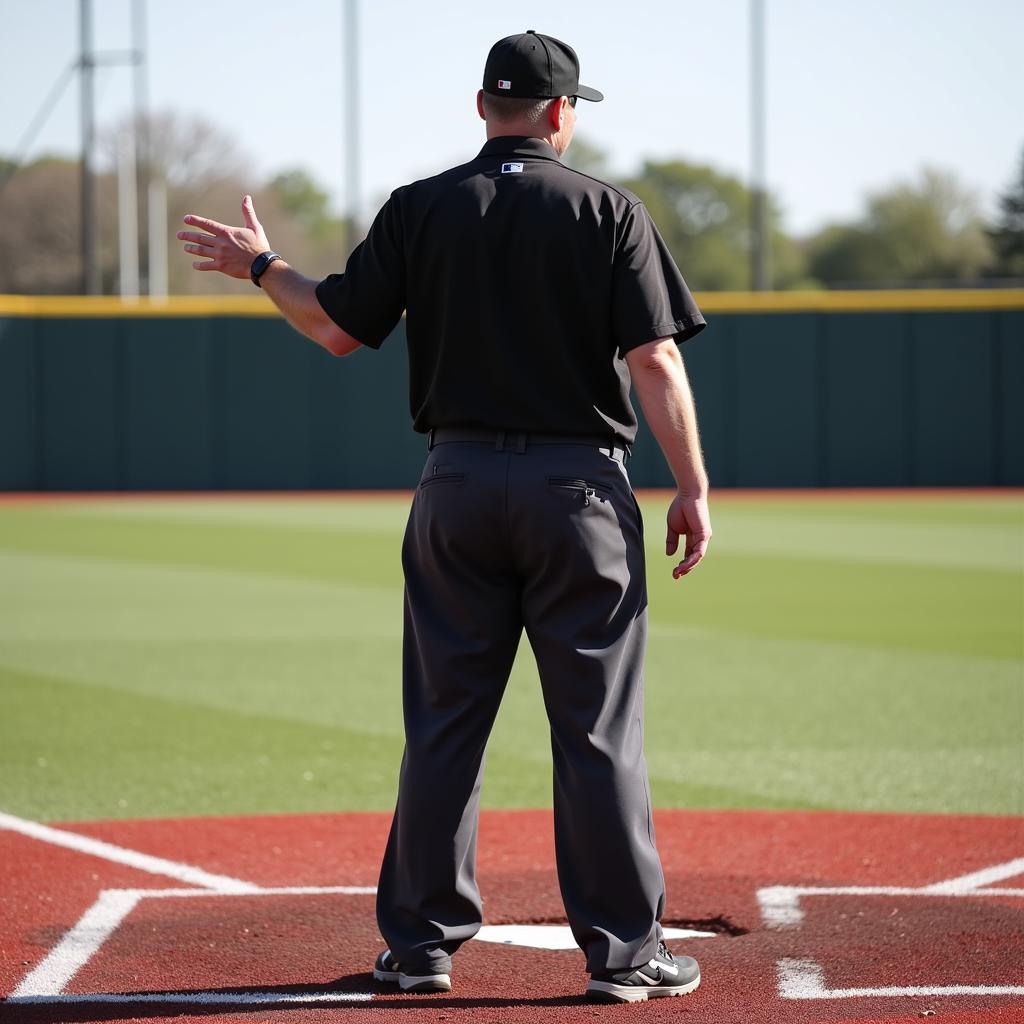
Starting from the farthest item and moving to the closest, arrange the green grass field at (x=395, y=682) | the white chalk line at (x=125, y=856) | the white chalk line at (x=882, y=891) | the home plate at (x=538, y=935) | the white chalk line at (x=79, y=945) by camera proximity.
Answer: the green grass field at (x=395, y=682), the white chalk line at (x=125, y=856), the white chalk line at (x=882, y=891), the home plate at (x=538, y=935), the white chalk line at (x=79, y=945)

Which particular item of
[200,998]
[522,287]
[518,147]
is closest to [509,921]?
[200,998]

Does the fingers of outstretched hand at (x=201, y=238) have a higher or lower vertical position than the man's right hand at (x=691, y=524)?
higher

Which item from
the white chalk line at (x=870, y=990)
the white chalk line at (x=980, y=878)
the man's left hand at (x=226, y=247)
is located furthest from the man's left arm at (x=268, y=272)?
the white chalk line at (x=980, y=878)

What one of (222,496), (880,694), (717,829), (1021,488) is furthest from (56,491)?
(717,829)

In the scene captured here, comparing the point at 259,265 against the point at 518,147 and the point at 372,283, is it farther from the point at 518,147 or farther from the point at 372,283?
the point at 518,147

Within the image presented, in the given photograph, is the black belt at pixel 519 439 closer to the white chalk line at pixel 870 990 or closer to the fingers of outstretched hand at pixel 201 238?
the fingers of outstretched hand at pixel 201 238

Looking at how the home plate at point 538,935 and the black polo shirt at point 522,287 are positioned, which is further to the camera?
the home plate at point 538,935

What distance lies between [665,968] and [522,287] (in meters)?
A: 1.50

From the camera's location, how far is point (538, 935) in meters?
4.08

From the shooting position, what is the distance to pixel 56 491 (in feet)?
79.9

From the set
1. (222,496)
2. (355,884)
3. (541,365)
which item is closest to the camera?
(541,365)

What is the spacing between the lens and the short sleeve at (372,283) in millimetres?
3508

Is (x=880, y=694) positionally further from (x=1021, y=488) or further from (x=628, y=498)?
(x=1021, y=488)

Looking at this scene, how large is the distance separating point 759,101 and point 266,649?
2375cm
